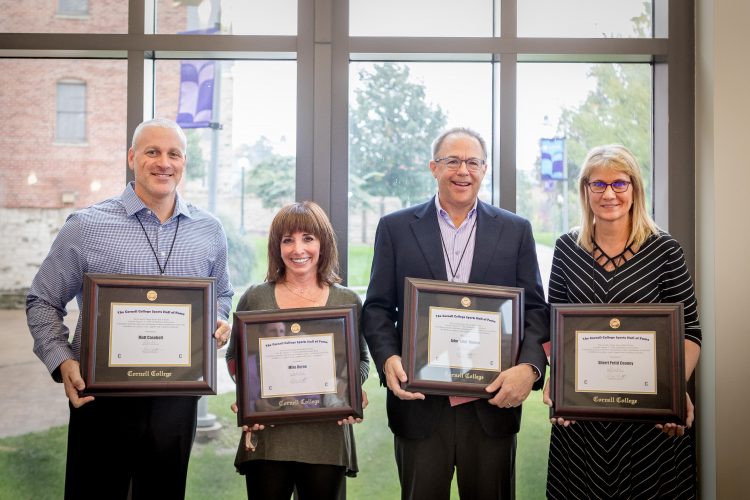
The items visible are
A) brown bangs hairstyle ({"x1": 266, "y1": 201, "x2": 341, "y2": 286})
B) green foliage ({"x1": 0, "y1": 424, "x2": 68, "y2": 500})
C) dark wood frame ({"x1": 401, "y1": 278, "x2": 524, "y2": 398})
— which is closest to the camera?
dark wood frame ({"x1": 401, "y1": 278, "x2": 524, "y2": 398})

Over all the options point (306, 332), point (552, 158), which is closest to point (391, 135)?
point (552, 158)

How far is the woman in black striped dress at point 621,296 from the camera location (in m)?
2.22

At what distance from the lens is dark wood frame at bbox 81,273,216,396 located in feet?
6.82

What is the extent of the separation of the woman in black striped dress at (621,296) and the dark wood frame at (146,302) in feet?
4.01

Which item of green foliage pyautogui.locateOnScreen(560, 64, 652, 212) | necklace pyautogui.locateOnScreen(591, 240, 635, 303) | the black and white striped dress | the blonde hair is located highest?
green foliage pyautogui.locateOnScreen(560, 64, 652, 212)

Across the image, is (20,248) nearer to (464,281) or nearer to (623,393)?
(464,281)

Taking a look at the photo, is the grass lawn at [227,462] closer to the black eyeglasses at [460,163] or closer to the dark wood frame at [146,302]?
the dark wood frame at [146,302]

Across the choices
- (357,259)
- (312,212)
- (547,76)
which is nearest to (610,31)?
(547,76)

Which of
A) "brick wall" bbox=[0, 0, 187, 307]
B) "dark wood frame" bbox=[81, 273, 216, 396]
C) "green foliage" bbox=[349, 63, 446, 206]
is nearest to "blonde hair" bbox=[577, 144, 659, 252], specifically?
"green foliage" bbox=[349, 63, 446, 206]

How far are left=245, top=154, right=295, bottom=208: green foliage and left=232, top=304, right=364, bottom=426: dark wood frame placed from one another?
118 cm

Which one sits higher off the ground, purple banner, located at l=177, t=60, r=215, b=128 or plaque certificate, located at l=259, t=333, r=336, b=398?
purple banner, located at l=177, t=60, r=215, b=128

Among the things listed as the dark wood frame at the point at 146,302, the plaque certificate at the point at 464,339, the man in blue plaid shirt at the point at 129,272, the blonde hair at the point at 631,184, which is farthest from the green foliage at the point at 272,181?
the blonde hair at the point at 631,184

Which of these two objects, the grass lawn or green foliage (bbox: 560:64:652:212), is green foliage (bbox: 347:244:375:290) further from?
green foliage (bbox: 560:64:652:212)

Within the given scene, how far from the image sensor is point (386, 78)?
3.20 m
